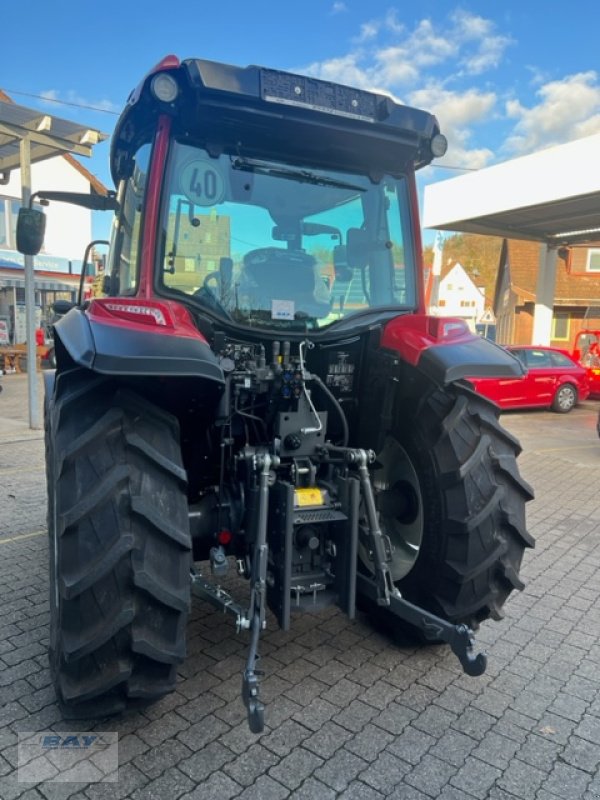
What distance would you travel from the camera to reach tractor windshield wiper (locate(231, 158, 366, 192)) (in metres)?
2.95

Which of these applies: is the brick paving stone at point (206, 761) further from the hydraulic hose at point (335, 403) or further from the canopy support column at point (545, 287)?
the canopy support column at point (545, 287)

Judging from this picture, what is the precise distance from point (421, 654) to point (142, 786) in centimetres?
162

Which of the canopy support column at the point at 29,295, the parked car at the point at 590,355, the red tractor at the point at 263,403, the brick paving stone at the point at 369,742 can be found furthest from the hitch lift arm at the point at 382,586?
the parked car at the point at 590,355

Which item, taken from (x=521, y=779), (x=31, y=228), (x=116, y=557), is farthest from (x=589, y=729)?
(x=31, y=228)

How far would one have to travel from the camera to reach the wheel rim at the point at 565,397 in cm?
1366

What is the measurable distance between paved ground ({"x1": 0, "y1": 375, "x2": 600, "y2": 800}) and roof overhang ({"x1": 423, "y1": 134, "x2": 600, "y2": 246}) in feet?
33.1

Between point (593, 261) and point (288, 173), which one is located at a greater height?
point (593, 261)

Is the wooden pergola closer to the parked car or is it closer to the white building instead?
the parked car

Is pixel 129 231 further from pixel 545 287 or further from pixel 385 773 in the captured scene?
pixel 545 287

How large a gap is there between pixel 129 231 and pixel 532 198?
11611 mm

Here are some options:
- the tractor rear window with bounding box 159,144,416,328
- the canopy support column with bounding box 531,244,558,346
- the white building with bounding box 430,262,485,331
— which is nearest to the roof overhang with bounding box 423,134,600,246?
the canopy support column with bounding box 531,244,558,346

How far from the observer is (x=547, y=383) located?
44.1ft

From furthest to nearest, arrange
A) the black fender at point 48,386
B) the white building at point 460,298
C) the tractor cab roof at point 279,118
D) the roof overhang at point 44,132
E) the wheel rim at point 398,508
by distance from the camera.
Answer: the white building at point 460,298, the roof overhang at point 44,132, the black fender at point 48,386, the wheel rim at point 398,508, the tractor cab roof at point 279,118

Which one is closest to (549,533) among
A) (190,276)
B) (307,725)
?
(307,725)
